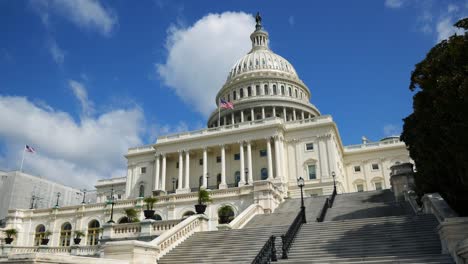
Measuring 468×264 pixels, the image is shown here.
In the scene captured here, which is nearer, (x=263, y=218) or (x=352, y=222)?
(x=352, y=222)

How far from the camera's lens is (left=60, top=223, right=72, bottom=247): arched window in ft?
151

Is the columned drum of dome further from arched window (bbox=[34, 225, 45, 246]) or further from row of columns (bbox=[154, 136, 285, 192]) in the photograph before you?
arched window (bbox=[34, 225, 45, 246])

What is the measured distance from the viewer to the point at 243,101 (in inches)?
3575

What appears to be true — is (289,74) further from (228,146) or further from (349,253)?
(349,253)

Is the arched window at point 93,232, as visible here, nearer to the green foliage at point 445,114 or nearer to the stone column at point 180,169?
the stone column at point 180,169

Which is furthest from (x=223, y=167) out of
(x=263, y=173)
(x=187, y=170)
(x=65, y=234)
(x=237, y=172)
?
(x=65, y=234)

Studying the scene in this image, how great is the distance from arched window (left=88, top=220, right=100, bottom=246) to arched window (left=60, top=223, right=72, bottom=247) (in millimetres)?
3110

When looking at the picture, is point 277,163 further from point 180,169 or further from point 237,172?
point 180,169

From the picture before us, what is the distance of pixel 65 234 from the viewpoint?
4659cm

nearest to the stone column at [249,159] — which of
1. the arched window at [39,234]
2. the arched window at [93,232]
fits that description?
the arched window at [93,232]

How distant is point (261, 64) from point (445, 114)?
89.2 m

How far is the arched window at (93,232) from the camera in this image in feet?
141

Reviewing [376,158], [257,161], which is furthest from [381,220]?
[376,158]

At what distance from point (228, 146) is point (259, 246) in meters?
47.5
